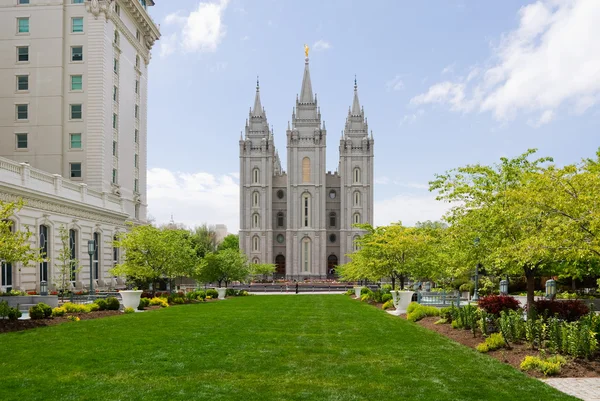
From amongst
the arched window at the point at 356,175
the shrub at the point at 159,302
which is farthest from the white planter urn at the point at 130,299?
the arched window at the point at 356,175

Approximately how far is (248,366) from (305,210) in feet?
286

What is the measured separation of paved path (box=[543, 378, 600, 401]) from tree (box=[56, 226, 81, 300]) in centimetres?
2573

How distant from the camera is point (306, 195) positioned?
3883 inches

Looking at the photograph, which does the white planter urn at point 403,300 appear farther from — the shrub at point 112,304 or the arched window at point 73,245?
the arched window at point 73,245

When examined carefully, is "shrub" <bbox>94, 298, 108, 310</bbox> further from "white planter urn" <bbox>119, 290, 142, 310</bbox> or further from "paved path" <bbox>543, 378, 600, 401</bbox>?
"paved path" <bbox>543, 378, 600, 401</bbox>

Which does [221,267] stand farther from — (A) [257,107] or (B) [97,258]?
(A) [257,107]

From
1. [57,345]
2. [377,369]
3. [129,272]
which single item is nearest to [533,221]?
[377,369]

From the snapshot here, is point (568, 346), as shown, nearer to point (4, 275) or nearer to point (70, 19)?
point (4, 275)

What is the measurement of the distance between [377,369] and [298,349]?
9.81 feet

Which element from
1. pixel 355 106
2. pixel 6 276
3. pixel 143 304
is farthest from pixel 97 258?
pixel 355 106

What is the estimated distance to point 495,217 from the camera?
1530cm

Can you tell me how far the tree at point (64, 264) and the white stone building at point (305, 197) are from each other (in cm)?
6524

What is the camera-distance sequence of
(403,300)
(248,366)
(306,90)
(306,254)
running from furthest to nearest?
(306,90), (306,254), (403,300), (248,366)

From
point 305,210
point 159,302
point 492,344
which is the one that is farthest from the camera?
point 305,210
